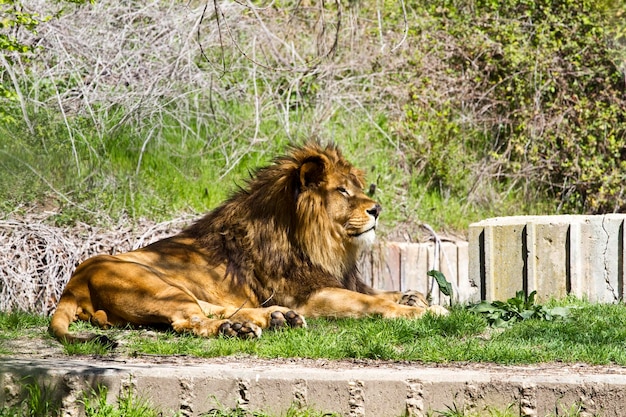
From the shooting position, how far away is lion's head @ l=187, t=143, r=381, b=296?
7.30 metres

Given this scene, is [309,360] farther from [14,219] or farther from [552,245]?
[14,219]

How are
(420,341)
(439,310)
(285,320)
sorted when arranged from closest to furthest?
(420,341), (285,320), (439,310)

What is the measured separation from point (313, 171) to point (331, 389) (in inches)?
118

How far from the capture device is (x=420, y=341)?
5.71 metres

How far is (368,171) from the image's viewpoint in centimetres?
1140

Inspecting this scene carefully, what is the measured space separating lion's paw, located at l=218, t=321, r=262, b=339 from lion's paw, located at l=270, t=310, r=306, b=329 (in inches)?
9.1

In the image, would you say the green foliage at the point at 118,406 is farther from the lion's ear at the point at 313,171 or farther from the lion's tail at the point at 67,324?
the lion's ear at the point at 313,171

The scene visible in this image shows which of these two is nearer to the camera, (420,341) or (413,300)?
(420,341)

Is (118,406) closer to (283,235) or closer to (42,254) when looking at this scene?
(283,235)

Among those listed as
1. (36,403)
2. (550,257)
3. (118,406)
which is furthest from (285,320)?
(550,257)

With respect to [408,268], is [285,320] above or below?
above

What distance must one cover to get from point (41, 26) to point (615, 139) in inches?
281

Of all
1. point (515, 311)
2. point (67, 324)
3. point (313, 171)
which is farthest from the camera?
point (313, 171)

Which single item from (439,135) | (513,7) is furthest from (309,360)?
(513,7)
